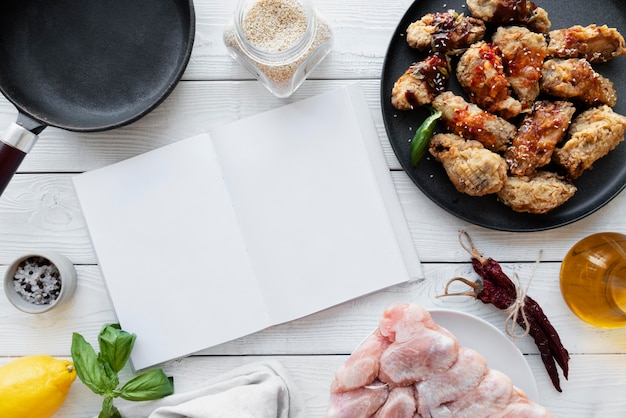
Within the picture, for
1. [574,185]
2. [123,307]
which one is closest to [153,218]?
[123,307]

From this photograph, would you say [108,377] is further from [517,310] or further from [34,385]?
[517,310]

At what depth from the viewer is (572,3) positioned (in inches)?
55.6

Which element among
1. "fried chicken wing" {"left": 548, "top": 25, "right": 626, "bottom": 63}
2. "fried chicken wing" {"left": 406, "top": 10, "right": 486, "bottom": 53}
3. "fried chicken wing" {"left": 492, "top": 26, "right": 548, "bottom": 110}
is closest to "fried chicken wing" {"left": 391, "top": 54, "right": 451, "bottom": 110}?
"fried chicken wing" {"left": 406, "top": 10, "right": 486, "bottom": 53}

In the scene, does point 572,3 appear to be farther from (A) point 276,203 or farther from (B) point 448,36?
(A) point 276,203

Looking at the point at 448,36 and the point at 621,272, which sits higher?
the point at 448,36

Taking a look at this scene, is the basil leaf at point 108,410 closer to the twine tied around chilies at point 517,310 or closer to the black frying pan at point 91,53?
the black frying pan at point 91,53

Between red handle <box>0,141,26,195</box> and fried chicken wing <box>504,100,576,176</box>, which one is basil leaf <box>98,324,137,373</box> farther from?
fried chicken wing <box>504,100,576,176</box>

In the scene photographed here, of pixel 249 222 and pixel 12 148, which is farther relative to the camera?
pixel 249 222

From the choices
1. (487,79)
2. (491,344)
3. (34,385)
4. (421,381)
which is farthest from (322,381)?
(487,79)

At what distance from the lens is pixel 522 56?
4.44 ft

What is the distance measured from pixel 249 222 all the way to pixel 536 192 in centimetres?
63

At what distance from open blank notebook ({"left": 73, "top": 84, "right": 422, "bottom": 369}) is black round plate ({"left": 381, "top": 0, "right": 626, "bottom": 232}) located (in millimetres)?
83

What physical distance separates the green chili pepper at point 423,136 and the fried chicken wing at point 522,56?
18cm

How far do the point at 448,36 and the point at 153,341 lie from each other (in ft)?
3.08
